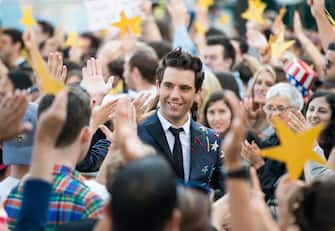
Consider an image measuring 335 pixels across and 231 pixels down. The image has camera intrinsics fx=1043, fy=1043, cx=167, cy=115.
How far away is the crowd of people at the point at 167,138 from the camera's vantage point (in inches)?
171

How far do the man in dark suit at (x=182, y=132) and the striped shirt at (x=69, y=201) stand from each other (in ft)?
7.11

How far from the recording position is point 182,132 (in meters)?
7.42

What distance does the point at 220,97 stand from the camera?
9422 mm

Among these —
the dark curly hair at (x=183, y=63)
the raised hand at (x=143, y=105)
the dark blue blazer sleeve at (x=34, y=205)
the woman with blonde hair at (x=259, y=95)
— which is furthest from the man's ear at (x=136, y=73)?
the dark blue blazer sleeve at (x=34, y=205)

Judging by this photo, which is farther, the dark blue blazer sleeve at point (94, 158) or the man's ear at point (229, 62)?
the man's ear at point (229, 62)

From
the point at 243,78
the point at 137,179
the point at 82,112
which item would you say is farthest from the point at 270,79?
the point at 137,179

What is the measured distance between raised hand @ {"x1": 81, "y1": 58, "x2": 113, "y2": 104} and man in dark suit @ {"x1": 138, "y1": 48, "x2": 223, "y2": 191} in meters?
0.39

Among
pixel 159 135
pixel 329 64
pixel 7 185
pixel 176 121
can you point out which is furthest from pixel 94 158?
pixel 329 64

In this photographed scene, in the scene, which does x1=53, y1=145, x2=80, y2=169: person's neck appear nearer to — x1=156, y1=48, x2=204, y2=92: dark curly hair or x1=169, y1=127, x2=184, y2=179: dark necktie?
x1=169, y1=127, x2=184, y2=179: dark necktie

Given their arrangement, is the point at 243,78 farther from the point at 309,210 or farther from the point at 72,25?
Result: the point at 72,25

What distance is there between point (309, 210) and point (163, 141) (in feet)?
9.82

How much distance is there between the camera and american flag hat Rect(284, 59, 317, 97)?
35.3 ft

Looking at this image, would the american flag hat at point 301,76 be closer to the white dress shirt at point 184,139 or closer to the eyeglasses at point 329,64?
the eyeglasses at point 329,64

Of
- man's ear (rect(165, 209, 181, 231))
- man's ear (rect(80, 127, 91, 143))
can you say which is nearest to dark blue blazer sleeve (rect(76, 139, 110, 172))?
man's ear (rect(80, 127, 91, 143))
